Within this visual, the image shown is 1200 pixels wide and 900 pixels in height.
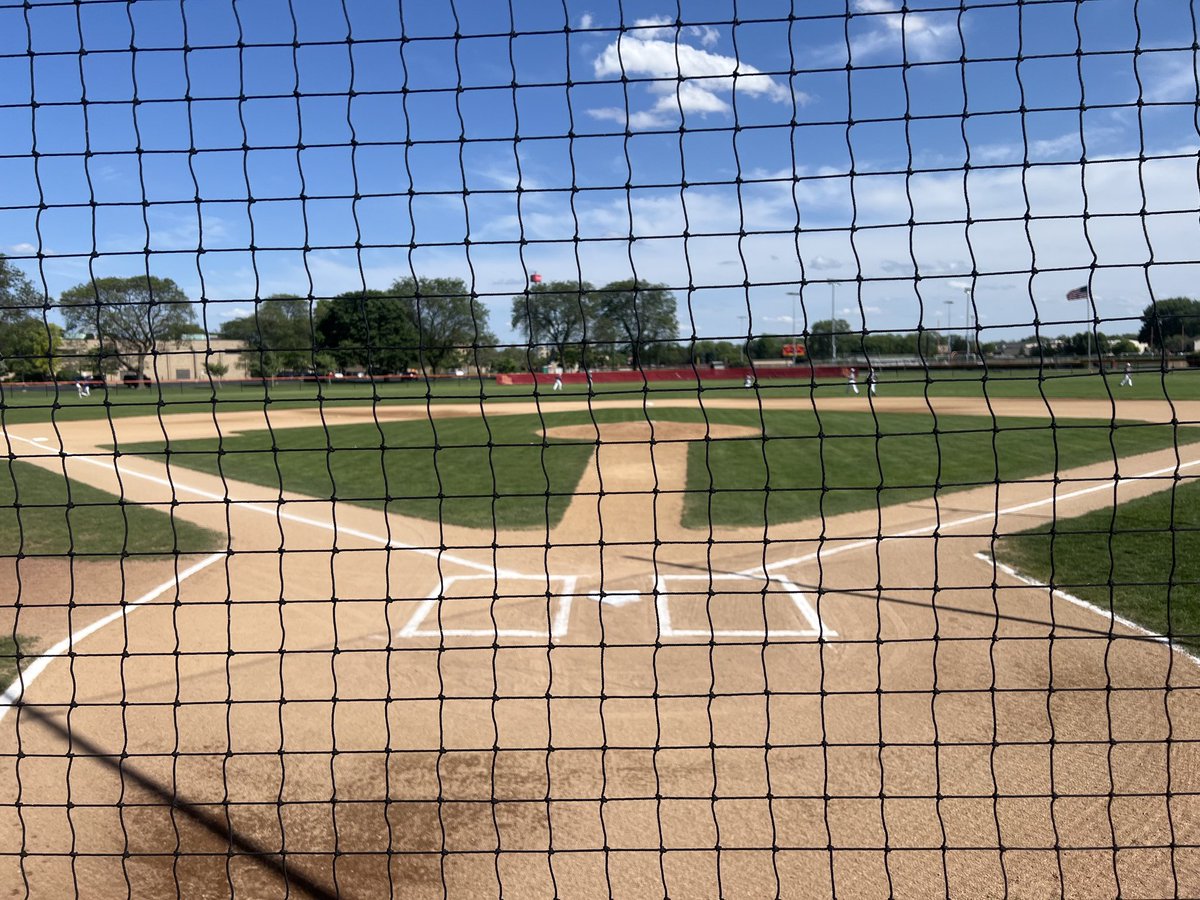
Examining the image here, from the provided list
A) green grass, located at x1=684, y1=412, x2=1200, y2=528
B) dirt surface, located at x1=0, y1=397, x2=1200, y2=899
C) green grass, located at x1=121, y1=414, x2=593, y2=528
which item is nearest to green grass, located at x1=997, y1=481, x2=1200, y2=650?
dirt surface, located at x1=0, y1=397, x2=1200, y2=899

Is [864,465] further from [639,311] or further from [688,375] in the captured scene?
[639,311]

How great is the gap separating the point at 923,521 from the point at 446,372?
50.0m

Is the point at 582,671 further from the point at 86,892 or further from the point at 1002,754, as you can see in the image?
the point at 86,892

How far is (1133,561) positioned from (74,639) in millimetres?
9892

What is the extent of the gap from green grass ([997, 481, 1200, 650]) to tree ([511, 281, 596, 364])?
12.7ft

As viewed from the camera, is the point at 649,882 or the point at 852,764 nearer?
the point at 649,882

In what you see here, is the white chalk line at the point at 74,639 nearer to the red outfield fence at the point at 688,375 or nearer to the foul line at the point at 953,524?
the foul line at the point at 953,524

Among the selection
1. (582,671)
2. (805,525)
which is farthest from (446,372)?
(582,671)

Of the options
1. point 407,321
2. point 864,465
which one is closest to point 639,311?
point 407,321

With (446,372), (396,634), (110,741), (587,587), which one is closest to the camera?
(110,741)

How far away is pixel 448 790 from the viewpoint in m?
4.67

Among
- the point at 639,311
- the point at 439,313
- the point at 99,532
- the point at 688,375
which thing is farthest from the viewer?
the point at 688,375

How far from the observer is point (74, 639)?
6.89m

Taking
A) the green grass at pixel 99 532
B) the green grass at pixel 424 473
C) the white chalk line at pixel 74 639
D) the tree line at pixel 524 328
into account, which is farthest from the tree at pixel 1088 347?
the green grass at pixel 99 532
